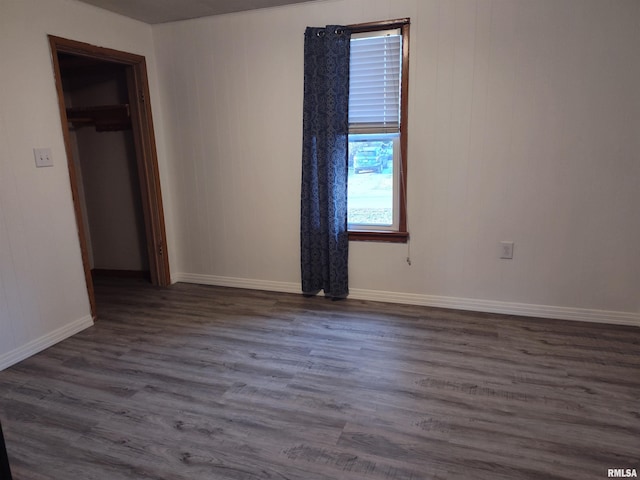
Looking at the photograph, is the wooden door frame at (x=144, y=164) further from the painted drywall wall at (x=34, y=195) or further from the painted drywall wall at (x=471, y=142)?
the painted drywall wall at (x=471, y=142)

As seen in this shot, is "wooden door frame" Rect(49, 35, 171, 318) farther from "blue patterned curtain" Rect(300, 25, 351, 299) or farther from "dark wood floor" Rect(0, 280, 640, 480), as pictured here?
"blue patterned curtain" Rect(300, 25, 351, 299)

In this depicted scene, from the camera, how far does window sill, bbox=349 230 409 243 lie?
10.9 ft

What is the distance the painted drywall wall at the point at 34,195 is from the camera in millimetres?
A: 2570

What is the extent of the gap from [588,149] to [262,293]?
2.76 m

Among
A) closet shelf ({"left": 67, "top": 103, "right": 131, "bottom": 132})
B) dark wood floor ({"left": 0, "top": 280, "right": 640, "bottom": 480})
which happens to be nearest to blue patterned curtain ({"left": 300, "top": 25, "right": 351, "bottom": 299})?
dark wood floor ({"left": 0, "top": 280, "right": 640, "bottom": 480})

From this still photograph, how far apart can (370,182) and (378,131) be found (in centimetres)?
40

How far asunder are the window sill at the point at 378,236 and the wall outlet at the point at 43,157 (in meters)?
2.24

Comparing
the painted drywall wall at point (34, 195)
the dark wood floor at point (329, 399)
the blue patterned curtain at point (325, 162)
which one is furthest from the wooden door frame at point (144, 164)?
the blue patterned curtain at point (325, 162)

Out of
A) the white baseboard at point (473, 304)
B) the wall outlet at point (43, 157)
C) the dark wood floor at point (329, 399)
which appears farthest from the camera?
the white baseboard at point (473, 304)

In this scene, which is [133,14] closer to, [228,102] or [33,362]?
[228,102]

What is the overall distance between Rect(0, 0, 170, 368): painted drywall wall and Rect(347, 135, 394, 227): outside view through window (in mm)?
2122

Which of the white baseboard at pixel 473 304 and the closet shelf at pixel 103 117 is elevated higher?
the closet shelf at pixel 103 117

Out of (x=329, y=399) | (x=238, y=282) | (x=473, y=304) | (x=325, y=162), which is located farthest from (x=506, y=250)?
(x=238, y=282)

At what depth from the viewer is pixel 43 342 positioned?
282 cm
